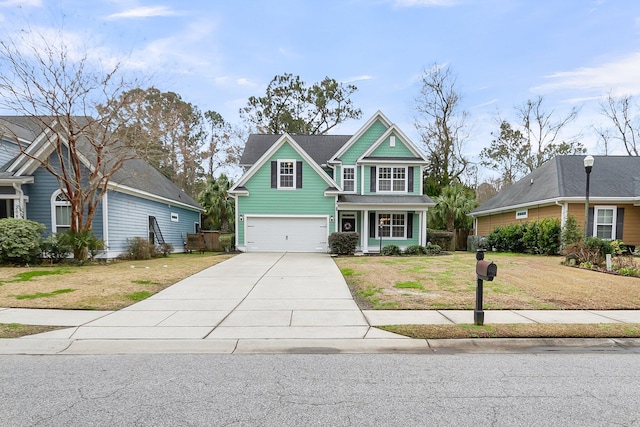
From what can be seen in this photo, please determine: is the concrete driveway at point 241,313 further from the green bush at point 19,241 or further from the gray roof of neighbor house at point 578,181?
the gray roof of neighbor house at point 578,181

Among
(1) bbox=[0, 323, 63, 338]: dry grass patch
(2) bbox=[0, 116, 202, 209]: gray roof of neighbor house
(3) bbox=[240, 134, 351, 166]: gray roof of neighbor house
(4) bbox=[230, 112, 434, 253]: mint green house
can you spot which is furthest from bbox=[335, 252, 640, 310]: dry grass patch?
(3) bbox=[240, 134, 351, 166]: gray roof of neighbor house

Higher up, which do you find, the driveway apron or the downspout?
the downspout

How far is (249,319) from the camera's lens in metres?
5.98

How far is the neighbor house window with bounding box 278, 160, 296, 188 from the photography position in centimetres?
1938

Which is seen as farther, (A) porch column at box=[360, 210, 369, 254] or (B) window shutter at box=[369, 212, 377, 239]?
(B) window shutter at box=[369, 212, 377, 239]

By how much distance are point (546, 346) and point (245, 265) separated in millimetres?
10036

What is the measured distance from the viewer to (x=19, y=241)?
12.2 meters

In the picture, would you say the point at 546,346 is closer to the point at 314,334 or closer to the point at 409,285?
the point at 314,334

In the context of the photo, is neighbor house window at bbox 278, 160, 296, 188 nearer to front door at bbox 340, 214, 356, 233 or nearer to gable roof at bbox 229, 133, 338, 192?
gable roof at bbox 229, 133, 338, 192

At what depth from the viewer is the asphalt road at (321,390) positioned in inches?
118

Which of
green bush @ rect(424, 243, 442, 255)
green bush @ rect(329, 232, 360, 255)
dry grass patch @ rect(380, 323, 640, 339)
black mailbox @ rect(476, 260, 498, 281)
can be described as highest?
black mailbox @ rect(476, 260, 498, 281)

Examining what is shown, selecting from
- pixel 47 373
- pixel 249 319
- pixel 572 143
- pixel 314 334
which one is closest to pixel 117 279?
pixel 249 319

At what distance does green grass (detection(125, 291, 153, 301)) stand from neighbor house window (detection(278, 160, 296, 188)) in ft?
39.0

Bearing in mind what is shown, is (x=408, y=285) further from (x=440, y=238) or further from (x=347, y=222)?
(x=440, y=238)
